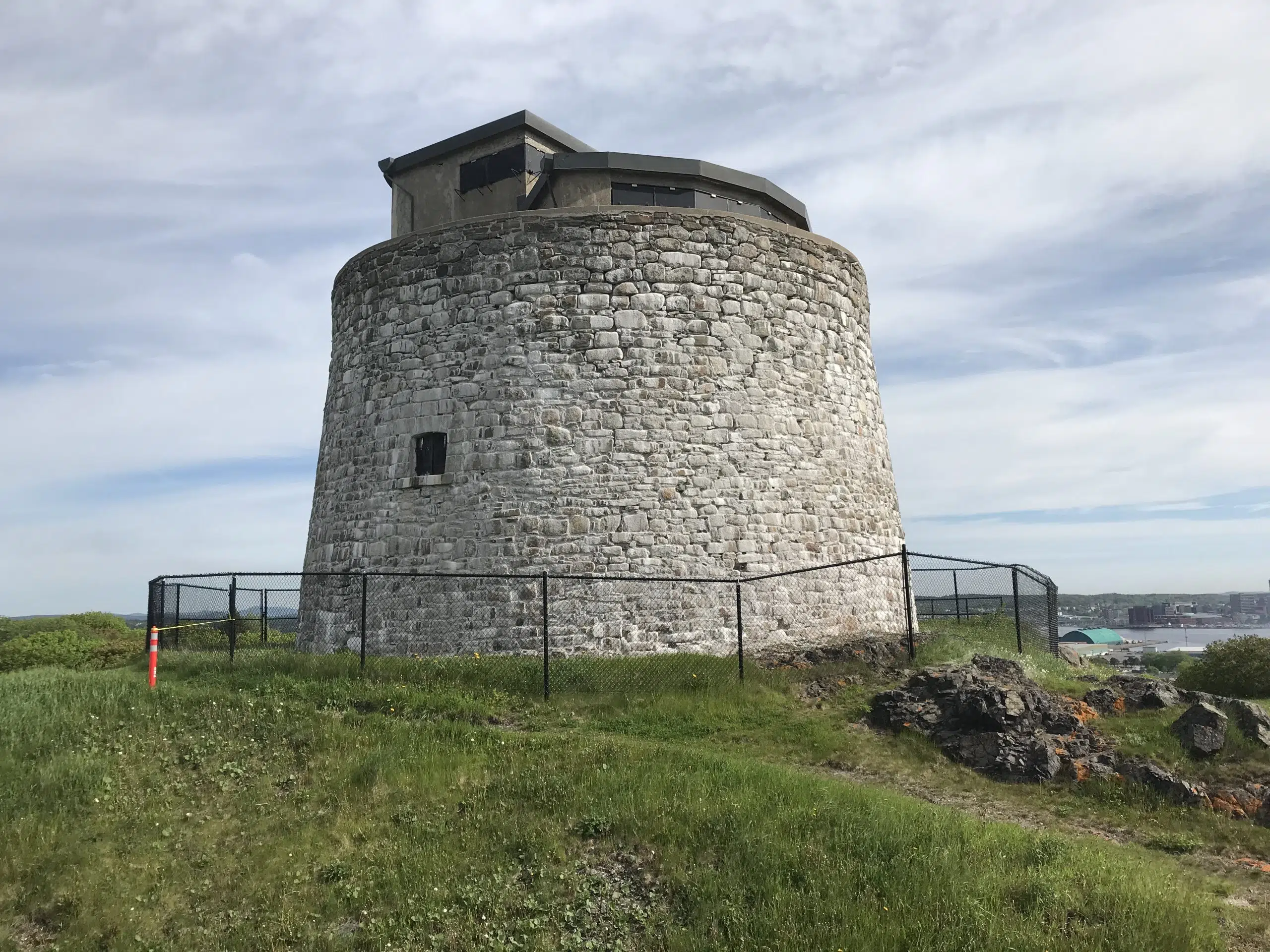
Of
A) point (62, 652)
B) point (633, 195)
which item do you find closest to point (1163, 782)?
point (633, 195)

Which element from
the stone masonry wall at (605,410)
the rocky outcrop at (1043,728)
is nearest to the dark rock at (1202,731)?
the rocky outcrop at (1043,728)

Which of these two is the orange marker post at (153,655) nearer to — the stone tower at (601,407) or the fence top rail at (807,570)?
the stone tower at (601,407)

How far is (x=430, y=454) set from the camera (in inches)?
546

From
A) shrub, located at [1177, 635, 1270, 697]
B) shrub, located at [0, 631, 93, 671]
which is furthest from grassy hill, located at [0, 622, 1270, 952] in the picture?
shrub, located at [1177, 635, 1270, 697]

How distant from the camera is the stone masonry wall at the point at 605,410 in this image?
13039mm

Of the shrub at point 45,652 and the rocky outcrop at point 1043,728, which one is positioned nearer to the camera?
the rocky outcrop at point 1043,728

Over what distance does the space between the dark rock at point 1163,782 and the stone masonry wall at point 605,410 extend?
5406 mm

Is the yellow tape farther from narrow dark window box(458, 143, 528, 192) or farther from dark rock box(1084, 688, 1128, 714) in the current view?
dark rock box(1084, 688, 1128, 714)

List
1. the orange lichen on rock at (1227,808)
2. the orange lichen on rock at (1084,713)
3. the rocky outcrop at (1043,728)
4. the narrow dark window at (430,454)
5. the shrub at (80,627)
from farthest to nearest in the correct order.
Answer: the shrub at (80,627) < the narrow dark window at (430,454) < the orange lichen on rock at (1084,713) < the rocky outcrop at (1043,728) < the orange lichen on rock at (1227,808)

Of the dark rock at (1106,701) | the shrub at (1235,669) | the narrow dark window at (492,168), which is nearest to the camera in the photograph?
the dark rock at (1106,701)

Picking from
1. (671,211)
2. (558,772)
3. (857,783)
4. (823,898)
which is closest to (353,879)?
(558,772)

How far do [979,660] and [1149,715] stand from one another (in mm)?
2192

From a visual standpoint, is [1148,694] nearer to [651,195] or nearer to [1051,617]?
[1051,617]

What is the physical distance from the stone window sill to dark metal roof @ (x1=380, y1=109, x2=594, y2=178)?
27.3 ft
